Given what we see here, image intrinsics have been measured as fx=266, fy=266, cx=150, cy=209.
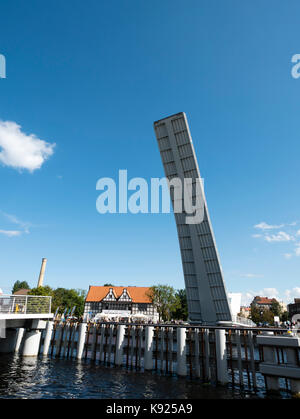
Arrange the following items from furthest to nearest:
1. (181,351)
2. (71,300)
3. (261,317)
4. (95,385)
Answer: (71,300) → (261,317) → (181,351) → (95,385)

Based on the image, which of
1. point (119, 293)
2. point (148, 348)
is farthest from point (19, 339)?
point (119, 293)

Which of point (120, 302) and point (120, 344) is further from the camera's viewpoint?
point (120, 302)

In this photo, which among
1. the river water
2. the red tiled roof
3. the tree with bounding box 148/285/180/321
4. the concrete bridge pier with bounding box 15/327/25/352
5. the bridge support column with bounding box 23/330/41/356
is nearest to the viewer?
the river water

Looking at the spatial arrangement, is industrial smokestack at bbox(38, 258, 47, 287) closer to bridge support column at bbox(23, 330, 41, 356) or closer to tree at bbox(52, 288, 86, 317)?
tree at bbox(52, 288, 86, 317)

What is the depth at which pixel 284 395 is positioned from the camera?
14.5 metres

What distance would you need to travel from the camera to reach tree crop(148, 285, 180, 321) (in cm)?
6975

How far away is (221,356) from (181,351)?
306cm

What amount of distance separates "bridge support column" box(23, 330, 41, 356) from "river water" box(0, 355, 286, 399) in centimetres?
396

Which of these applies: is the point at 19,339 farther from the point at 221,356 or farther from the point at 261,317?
the point at 261,317

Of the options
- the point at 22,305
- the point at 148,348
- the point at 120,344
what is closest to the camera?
the point at 148,348

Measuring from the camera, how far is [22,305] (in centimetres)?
2395

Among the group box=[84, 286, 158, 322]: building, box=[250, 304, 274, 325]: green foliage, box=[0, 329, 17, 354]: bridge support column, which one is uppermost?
box=[84, 286, 158, 322]: building

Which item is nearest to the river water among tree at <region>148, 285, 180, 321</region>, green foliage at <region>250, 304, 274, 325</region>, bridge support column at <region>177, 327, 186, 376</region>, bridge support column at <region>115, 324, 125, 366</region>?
bridge support column at <region>177, 327, 186, 376</region>
